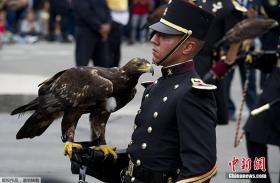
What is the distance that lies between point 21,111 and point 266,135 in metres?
2.48

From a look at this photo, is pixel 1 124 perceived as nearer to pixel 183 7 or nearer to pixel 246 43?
pixel 246 43

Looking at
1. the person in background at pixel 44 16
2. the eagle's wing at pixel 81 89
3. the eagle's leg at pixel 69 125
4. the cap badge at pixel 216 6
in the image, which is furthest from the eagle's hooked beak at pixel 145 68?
the person in background at pixel 44 16

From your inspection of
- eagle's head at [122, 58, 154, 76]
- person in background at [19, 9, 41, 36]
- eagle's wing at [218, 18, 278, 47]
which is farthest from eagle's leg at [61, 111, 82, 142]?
person in background at [19, 9, 41, 36]

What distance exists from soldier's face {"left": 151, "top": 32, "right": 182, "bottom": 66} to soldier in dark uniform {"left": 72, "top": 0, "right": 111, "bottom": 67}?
8359mm

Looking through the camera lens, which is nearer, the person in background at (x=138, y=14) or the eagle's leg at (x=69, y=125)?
the eagle's leg at (x=69, y=125)

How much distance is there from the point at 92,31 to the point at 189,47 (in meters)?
8.60

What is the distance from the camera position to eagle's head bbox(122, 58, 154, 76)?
5.49 metres

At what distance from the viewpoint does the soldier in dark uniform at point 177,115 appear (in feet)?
14.4

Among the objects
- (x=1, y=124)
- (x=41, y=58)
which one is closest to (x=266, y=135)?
(x=1, y=124)

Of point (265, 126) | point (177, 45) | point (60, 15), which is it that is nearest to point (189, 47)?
point (177, 45)

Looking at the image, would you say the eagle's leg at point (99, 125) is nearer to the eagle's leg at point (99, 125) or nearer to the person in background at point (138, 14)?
the eagle's leg at point (99, 125)

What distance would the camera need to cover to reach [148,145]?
4.62 m

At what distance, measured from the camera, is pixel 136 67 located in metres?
5.52

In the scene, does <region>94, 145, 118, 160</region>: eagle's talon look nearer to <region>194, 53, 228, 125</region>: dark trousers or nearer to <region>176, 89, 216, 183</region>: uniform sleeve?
<region>176, 89, 216, 183</region>: uniform sleeve
